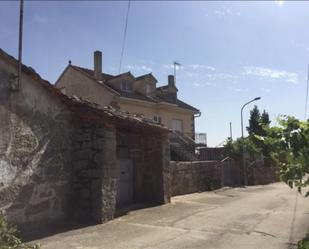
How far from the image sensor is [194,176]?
2016 cm

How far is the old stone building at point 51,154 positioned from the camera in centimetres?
885

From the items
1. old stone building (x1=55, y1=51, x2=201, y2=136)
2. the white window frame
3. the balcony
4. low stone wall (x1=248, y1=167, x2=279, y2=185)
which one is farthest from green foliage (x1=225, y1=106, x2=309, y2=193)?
the white window frame

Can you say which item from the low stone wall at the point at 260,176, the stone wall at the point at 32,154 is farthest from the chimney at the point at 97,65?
the stone wall at the point at 32,154

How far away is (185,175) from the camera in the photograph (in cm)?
1923

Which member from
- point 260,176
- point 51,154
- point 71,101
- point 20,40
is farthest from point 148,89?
point 20,40

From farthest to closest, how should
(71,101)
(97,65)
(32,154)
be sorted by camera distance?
1. (97,65)
2. (71,101)
3. (32,154)

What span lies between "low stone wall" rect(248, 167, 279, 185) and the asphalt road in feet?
47.9

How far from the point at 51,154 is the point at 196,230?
420 centimetres

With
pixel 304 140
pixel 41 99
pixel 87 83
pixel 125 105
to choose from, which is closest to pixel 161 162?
pixel 41 99

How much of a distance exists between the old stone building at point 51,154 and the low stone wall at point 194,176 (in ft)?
20.0

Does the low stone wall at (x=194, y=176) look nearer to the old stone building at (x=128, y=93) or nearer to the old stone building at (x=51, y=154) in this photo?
the old stone building at (x=51, y=154)

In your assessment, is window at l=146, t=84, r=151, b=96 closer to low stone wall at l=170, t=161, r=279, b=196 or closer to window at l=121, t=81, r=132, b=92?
window at l=121, t=81, r=132, b=92

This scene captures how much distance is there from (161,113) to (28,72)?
22.2 m

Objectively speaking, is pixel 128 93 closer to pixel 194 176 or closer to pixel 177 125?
pixel 177 125
